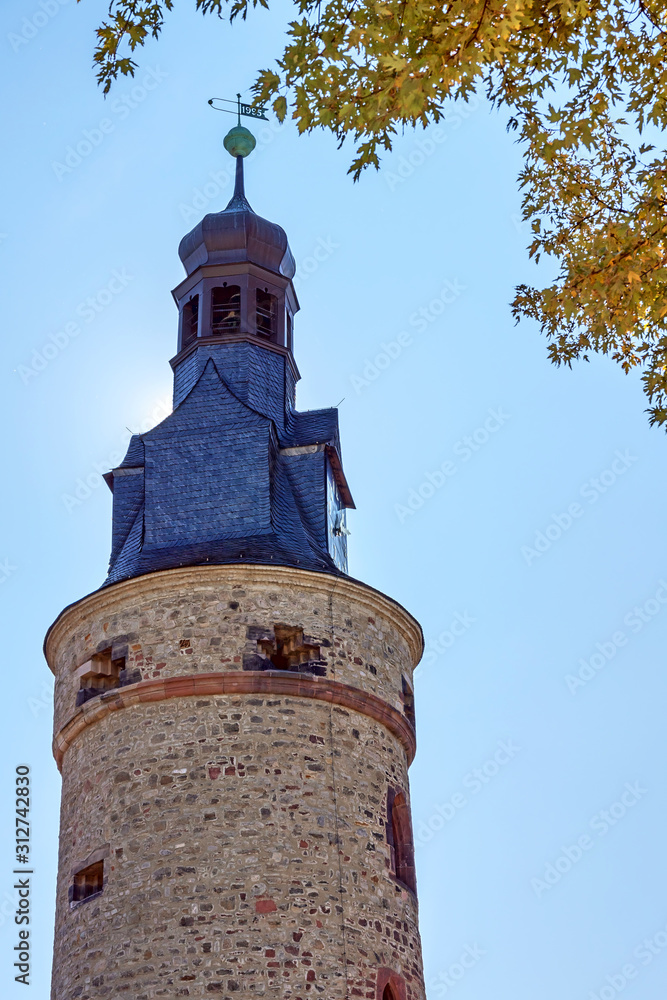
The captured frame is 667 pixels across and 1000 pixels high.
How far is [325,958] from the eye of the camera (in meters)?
14.3

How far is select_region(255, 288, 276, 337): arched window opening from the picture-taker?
20984 mm

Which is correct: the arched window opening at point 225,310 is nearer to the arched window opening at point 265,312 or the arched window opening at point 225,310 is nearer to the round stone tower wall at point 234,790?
the arched window opening at point 265,312

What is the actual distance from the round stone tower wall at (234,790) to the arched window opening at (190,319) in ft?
18.3

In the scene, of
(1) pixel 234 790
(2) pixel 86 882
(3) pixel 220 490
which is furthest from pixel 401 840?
(3) pixel 220 490

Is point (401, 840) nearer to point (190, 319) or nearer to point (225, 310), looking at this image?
point (225, 310)

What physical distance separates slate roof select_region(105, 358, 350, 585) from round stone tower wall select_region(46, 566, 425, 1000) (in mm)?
776

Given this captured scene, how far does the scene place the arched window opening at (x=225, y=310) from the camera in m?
20.8

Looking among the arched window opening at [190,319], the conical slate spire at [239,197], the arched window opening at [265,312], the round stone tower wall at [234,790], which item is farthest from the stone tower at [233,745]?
the conical slate spire at [239,197]

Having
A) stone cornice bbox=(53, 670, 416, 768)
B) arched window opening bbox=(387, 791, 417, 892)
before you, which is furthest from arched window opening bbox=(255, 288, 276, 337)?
arched window opening bbox=(387, 791, 417, 892)

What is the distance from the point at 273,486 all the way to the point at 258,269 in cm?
455

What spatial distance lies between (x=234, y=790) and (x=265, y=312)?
28.6 ft

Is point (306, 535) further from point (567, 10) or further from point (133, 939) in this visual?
point (567, 10)

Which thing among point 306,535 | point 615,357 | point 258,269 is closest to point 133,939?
point 306,535

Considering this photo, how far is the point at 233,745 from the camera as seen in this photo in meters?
15.3
